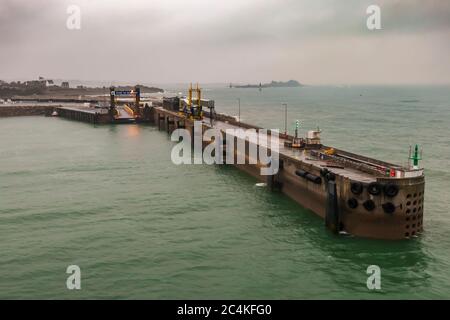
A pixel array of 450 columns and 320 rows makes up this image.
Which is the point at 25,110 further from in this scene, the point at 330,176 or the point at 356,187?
the point at 356,187

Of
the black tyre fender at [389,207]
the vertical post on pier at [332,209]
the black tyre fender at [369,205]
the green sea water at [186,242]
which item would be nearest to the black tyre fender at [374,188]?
the black tyre fender at [369,205]

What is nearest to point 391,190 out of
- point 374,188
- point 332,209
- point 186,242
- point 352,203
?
point 374,188

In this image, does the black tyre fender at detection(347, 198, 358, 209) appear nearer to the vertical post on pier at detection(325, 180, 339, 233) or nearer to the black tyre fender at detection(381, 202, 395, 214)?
the vertical post on pier at detection(325, 180, 339, 233)

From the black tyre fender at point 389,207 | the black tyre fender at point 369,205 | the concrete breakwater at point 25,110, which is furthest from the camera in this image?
the concrete breakwater at point 25,110

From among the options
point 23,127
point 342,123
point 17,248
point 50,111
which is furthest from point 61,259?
point 50,111

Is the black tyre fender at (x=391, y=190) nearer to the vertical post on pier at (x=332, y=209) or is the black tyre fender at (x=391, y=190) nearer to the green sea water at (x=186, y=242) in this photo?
the green sea water at (x=186, y=242)

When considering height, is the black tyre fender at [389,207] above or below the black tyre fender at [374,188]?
below

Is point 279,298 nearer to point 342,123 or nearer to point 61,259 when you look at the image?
point 61,259

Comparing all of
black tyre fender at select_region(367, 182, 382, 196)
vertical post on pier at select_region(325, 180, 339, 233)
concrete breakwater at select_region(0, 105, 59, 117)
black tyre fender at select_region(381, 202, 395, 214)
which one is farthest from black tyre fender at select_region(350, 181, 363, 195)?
concrete breakwater at select_region(0, 105, 59, 117)
